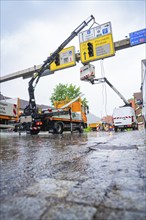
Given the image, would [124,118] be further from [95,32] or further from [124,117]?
[95,32]

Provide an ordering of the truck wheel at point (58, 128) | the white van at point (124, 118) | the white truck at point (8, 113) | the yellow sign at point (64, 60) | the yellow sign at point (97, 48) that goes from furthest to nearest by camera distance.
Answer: the white van at point (124, 118) → the yellow sign at point (64, 60) → the yellow sign at point (97, 48) → the truck wheel at point (58, 128) → the white truck at point (8, 113)

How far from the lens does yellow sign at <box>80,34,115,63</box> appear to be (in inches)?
504

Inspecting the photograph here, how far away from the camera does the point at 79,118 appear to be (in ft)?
52.4

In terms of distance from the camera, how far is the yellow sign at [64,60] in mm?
14470

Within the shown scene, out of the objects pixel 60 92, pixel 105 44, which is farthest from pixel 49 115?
pixel 60 92

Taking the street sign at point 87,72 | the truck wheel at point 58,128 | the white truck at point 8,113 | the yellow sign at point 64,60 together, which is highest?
the yellow sign at point 64,60

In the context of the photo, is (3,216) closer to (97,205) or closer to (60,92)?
(97,205)

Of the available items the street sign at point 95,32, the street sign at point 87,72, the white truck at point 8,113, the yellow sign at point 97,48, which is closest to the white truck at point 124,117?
the street sign at point 87,72

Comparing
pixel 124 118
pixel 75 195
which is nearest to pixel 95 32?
pixel 124 118

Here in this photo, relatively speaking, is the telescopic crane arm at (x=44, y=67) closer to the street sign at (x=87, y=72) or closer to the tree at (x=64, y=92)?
the street sign at (x=87, y=72)

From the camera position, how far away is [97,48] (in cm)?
1314

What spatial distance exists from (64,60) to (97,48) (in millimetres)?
2976

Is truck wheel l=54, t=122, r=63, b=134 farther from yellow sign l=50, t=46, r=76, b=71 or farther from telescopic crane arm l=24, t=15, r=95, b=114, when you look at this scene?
yellow sign l=50, t=46, r=76, b=71

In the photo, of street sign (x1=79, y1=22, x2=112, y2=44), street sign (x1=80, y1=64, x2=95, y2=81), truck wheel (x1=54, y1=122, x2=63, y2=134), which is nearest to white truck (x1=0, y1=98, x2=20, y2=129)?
truck wheel (x1=54, y1=122, x2=63, y2=134)
